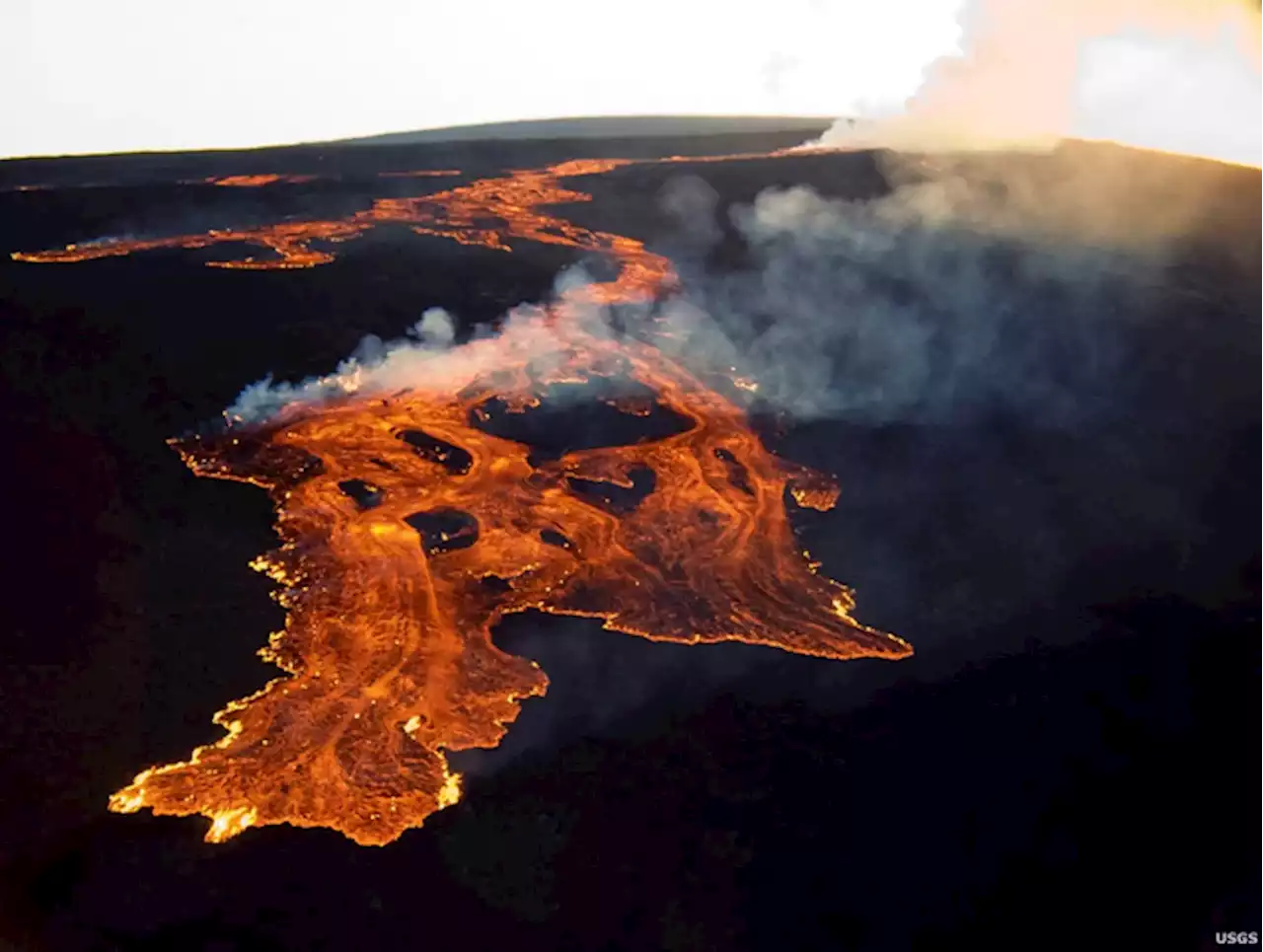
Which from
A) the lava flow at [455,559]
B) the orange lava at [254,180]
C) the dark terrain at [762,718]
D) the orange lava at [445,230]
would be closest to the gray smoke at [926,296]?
the dark terrain at [762,718]

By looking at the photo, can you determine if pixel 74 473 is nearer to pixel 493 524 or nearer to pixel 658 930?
pixel 493 524

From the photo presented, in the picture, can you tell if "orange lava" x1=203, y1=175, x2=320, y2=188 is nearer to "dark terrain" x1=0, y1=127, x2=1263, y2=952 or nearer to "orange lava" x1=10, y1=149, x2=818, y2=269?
"orange lava" x1=10, y1=149, x2=818, y2=269

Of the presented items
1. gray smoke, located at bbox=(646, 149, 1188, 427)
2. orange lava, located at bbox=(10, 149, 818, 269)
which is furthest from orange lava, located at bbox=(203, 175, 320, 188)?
gray smoke, located at bbox=(646, 149, 1188, 427)

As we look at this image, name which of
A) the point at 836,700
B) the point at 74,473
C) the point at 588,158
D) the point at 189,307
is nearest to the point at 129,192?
the point at 189,307

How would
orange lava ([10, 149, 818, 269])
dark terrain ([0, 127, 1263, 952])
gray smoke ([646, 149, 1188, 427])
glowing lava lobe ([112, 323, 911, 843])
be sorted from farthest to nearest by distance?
1. orange lava ([10, 149, 818, 269])
2. gray smoke ([646, 149, 1188, 427])
3. glowing lava lobe ([112, 323, 911, 843])
4. dark terrain ([0, 127, 1263, 952])

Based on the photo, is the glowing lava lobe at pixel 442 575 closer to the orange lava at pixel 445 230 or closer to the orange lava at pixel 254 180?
the orange lava at pixel 445 230

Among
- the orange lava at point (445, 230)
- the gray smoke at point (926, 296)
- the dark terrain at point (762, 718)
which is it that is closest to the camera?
the dark terrain at point (762, 718)

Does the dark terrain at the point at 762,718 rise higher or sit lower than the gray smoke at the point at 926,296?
lower
